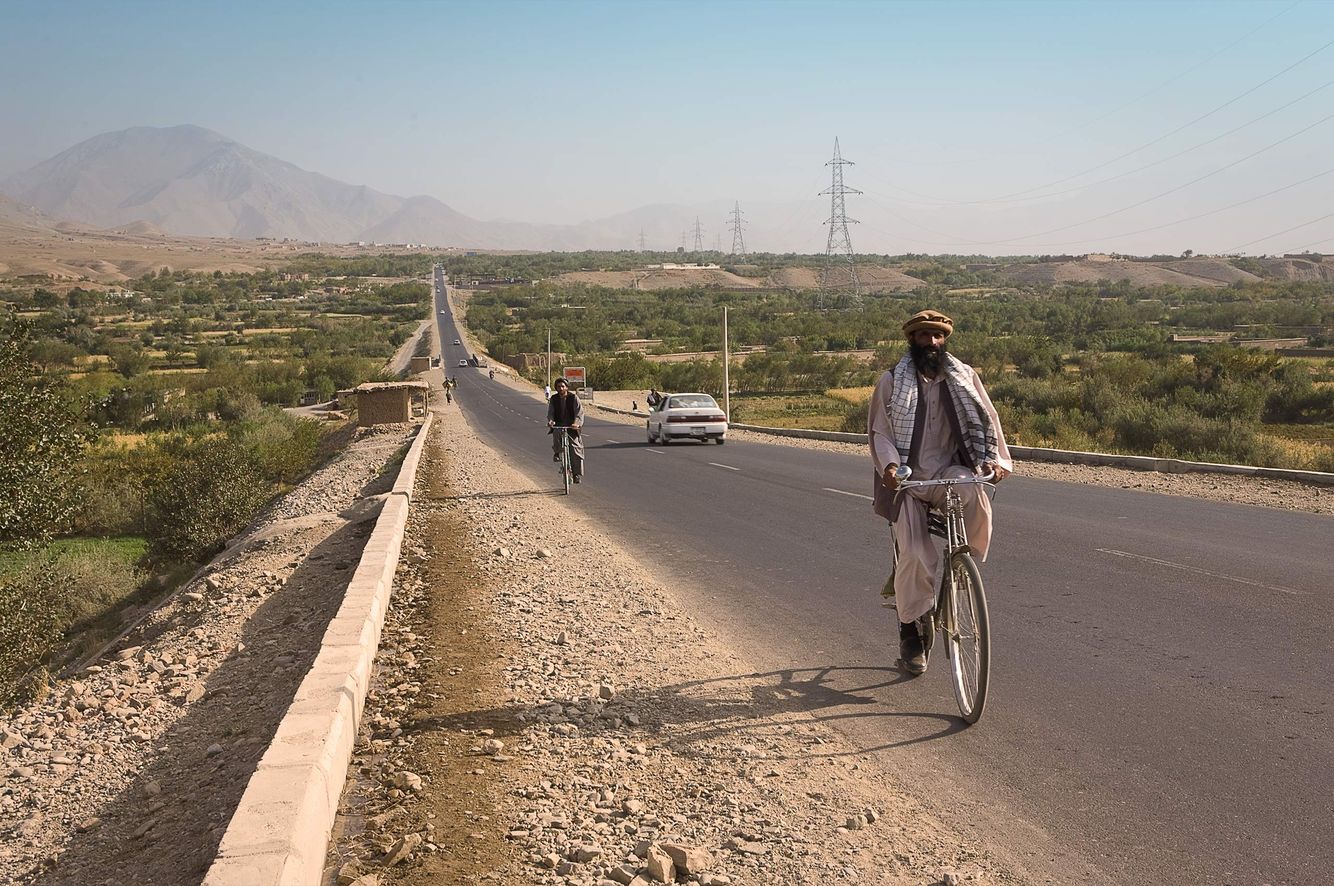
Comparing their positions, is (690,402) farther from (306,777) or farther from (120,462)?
(120,462)

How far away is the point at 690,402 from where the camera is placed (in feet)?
99.9

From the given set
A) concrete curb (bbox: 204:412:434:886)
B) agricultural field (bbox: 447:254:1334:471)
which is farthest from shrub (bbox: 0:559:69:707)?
agricultural field (bbox: 447:254:1334:471)

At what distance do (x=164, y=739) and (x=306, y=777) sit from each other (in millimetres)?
2634

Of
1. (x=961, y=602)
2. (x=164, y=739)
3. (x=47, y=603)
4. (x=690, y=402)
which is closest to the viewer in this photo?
(x=961, y=602)

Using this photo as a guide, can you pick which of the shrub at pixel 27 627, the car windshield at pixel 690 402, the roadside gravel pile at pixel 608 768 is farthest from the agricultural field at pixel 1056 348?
the shrub at pixel 27 627

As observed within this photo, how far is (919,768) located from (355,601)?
13.4 ft

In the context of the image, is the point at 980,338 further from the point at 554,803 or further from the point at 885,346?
the point at 554,803

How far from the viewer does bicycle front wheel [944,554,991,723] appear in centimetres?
528

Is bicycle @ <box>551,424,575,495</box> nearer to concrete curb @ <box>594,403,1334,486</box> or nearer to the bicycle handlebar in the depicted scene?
concrete curb @ <box>594,403,1334,486</box>

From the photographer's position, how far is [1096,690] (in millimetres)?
5895

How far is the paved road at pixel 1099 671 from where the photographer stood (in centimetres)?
409

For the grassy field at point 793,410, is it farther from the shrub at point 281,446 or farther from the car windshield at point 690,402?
the shrub at point 281,446

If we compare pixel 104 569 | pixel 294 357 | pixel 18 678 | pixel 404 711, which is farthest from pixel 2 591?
pixel 294 357

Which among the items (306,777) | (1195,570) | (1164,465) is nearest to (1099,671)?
(1195,570)
